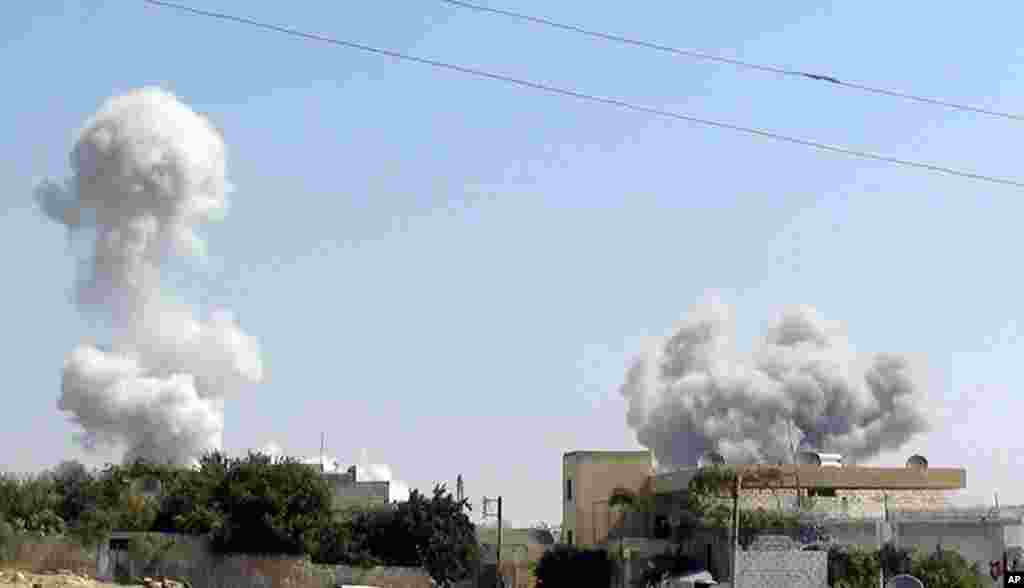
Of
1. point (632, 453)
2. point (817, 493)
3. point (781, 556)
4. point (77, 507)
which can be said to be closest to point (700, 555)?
point (817, 493)

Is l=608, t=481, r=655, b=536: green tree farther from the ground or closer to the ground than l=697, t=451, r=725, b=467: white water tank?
closer to the ground

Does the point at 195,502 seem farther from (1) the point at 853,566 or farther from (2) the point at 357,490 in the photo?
(1) the point at 853,566

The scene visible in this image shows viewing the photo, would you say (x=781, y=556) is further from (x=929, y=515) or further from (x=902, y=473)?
(x=902, y=473)

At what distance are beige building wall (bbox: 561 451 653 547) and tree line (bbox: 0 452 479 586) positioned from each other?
1089 centimetres

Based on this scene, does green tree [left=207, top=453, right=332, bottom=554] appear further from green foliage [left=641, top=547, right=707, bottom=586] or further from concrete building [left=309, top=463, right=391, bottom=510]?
concrete building [left=309, top=463, right=391, bottom=510]

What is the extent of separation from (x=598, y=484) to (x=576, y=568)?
375 inches

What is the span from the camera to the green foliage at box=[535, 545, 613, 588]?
69.8 m

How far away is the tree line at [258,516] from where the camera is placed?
63.6m

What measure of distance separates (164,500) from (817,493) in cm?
2643

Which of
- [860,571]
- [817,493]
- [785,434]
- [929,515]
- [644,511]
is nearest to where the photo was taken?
[860,571]

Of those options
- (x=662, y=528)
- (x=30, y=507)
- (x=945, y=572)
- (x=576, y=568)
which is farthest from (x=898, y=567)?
(x=30, y=507)

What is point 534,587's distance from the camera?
260 feet

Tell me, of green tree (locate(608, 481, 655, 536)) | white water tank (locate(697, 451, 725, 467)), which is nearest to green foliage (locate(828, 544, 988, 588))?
white water tank (locate(697, 451, 725, 467))

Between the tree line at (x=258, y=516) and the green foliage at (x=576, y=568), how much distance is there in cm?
377
